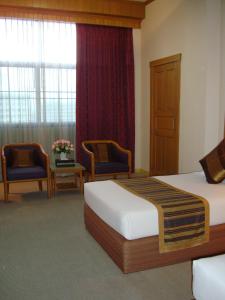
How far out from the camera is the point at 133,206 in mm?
2775

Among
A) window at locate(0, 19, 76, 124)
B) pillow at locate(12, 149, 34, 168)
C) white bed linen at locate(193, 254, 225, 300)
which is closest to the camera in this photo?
white bed linen at locate(193, 254, 225, 300)

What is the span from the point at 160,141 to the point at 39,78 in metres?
2.53

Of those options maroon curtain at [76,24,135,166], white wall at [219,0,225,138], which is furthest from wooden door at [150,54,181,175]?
white wall at [219,0,225,138]

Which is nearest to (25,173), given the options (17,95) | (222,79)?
(17,95)

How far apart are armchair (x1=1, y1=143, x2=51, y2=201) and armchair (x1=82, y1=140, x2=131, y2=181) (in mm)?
718

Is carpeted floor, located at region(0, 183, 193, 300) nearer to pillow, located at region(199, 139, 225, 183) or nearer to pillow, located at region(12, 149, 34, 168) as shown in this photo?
pillow, located at region(199, 139, 225, 183)

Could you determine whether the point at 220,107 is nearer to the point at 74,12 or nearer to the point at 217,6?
the point at 217,6

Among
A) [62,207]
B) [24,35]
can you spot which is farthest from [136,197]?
[24,35]

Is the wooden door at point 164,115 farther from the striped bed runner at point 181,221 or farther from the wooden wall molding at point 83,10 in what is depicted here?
the striped bed runner at point 181,221

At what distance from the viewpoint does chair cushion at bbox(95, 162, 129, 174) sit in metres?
5.27

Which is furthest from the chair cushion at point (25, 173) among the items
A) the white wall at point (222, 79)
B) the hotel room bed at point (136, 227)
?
the white wall at point (222, 79)

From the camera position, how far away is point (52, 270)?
283 cm

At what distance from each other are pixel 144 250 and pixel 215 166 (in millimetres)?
1422

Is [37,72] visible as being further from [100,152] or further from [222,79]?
[222,79]
